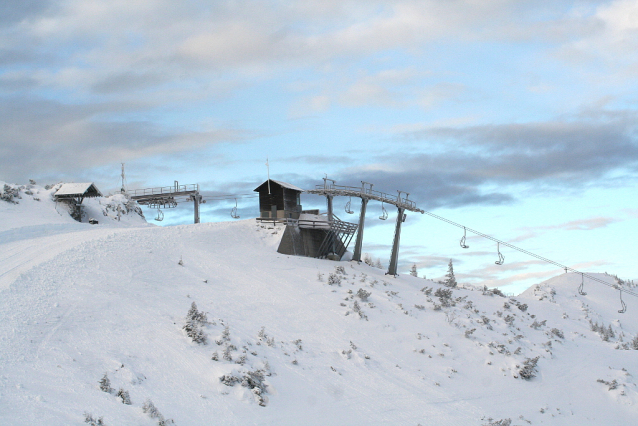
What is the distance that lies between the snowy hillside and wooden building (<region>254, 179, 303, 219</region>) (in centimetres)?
444

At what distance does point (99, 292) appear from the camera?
2748 centimetres

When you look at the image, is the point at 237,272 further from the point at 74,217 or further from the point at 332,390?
the point at 74,217

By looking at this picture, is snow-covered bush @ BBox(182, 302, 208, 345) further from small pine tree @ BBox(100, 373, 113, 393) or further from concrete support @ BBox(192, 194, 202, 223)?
concrete support @ BBox(192, 194, 202, 223)

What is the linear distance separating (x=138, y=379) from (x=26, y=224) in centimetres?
3150

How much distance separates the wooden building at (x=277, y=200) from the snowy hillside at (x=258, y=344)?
4.44 m

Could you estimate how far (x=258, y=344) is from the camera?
25.6 meters

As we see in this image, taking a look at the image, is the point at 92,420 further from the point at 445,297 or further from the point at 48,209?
the point at 48,209

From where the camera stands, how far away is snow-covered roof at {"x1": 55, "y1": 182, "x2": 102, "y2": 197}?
184 ft

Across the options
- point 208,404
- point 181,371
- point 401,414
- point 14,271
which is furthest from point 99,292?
point 401,414

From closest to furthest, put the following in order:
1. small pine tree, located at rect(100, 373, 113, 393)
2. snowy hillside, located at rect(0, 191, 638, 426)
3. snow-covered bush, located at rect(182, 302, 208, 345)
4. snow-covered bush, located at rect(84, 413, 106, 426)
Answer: snow-covered bush, located at rect(84, 413, 106, 426)
small pine tree, located at rect(100, 373, 113, 393)
snowy hillside, located at rect(0, 191, 638, 426)
snow-covered bush, located at rect(182, 302, 208, 345)

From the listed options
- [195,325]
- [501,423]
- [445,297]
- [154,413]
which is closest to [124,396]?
[154,413]

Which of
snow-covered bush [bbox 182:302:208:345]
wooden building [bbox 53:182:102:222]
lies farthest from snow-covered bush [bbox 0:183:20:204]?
snow-covered bush [bbox 182:302:208:345]

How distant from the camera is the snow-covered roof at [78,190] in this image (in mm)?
56031

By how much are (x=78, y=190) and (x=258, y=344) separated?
39.0m
